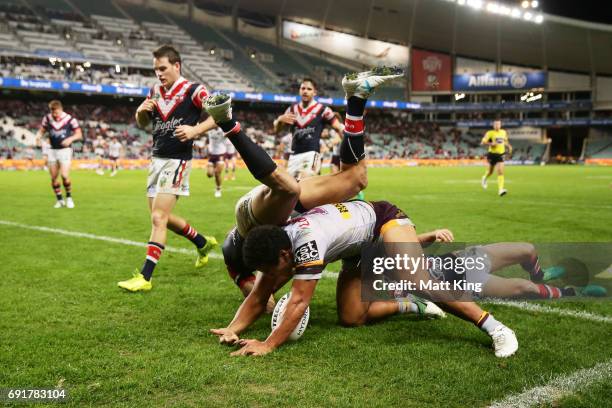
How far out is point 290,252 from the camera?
337 cm

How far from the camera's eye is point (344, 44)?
210ft

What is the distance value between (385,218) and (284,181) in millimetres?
845

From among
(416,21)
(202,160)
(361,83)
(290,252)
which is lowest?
(202,160)

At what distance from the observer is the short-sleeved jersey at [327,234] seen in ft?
11.2

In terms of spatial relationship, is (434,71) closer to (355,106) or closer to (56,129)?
(56,129)

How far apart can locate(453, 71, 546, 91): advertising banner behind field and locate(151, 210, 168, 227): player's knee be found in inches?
2489

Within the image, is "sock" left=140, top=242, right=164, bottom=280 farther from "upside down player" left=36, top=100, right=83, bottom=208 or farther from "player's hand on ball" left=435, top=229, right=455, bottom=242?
"upside down player" left=36, top=100, right=83, bottom=208

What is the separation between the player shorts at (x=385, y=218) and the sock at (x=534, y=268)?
2.73 feet

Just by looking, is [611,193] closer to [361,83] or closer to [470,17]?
[361,83]

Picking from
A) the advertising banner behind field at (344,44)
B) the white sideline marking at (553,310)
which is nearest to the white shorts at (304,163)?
the white sideline marking at (553,310)

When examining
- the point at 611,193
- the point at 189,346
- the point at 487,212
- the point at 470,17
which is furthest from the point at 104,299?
the point at 470,17

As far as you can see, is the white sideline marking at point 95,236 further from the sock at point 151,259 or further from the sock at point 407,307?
the sock at point 407,307

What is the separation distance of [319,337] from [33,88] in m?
41.0

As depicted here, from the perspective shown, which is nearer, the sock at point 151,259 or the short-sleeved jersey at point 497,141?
the sock at point 151,259
